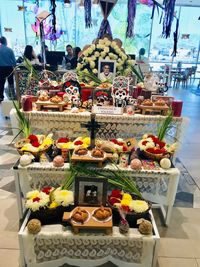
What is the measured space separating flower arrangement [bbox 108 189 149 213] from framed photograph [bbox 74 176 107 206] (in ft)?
0.24

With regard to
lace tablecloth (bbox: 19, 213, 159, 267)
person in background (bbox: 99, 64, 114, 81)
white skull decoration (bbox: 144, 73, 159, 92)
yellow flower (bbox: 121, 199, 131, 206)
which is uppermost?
person in background (bbox: 99, 64, 114, 81)

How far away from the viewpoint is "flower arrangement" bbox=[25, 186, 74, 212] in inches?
61.0

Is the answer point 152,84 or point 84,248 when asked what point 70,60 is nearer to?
point 152,84

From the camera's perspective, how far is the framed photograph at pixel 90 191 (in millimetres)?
1602

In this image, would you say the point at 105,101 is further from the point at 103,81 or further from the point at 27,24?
the point at 27,24

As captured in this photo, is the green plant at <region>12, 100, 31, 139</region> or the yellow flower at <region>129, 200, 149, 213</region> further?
the green plant at <region>12, 100, 31, 139</region>

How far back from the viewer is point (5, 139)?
3688 millimetres

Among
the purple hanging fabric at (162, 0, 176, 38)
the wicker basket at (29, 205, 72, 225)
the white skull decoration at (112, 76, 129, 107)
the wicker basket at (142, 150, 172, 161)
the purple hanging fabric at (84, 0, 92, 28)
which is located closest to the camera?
the wicker basket at (29, 205, 72, 225)

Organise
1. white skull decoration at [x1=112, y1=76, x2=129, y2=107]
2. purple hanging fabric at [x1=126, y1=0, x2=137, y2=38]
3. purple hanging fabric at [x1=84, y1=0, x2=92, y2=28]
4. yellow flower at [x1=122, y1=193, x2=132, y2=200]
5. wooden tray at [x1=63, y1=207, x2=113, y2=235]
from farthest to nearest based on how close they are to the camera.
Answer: purple hanging fabric at [x1=126, y1=0, x2=137, y2=38]
purple hanging fabric at [x1=84, y1=0, x2=92, y2=28]
white skull decoration at [x1=112, y1=76, x2=129, y2=107]
yellow flower at [x1=122, y1=193, x2=132, y2=200]
wooden tray at [x1=63, y1=207, x2=113, y2=235]

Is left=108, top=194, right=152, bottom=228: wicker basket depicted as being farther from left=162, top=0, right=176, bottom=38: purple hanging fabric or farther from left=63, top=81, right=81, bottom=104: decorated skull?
left=162, top=0, right=176, bottom=38: purple hanging fabric

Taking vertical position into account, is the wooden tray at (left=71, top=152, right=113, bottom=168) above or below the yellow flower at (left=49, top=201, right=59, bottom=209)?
above

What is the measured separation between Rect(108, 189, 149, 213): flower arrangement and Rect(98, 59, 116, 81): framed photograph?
63.4 inches

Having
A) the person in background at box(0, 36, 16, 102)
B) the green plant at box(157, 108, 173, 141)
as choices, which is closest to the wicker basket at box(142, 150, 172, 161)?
the green plant at box(157, 108, 173, 141)

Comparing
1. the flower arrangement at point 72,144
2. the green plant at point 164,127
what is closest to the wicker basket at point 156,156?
the green plant at point 164,127
